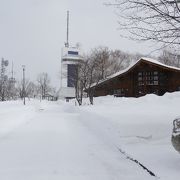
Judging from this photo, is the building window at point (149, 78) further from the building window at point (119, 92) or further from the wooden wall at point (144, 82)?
the building window at point (119, 92)

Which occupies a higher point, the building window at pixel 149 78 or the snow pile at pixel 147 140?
the building window at pixel 149 78

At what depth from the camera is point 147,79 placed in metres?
48.2

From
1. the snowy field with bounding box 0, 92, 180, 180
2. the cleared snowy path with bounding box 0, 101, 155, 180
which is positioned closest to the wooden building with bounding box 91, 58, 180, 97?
the snowy field with bounding box 0, 92, 180, 180

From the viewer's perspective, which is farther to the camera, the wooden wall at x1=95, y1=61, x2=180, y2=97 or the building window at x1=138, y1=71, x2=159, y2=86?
the building window at x1=138, y1=71, x2=159, y2=86

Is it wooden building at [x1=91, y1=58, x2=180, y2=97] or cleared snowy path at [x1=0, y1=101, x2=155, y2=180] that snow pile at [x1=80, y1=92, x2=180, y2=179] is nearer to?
cleared snowy path at [x1=0, y1=101, x2=155, y2=180]

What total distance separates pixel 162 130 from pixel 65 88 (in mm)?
110359

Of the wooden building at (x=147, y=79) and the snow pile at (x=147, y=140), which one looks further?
the wooden building at (x=147, y=79)

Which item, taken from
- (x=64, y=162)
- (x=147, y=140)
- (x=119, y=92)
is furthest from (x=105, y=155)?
(x=119, y=92)

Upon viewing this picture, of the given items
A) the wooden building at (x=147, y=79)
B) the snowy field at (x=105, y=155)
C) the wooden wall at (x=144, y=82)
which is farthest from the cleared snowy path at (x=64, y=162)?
the wooden wall at (x=144, y=82)

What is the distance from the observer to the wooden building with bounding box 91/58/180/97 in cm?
4586

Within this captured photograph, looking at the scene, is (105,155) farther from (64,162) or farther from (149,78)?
(149,78)

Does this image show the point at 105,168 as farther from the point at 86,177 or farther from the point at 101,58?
the point at 101,58

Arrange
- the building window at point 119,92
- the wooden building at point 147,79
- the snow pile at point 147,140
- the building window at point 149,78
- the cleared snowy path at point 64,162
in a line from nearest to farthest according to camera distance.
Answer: the cleared snowy path at point 64,162 < the snow pile at point 147,140 < the wooden building at point 147,79 < the building window at point 149,78 < the building window at point 119,92

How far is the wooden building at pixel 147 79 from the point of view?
45.9m
